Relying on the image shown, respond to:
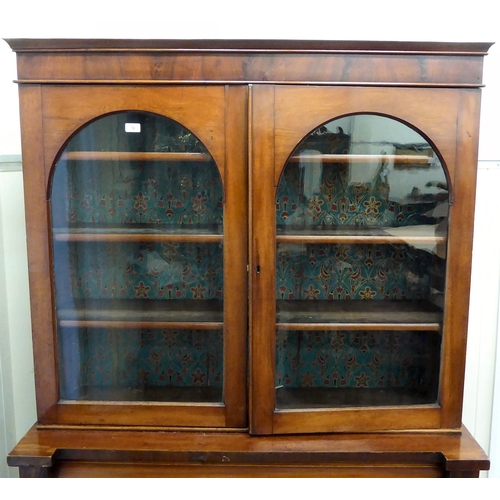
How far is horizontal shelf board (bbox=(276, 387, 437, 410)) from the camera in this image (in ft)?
4.12

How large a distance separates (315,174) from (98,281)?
2.01ft

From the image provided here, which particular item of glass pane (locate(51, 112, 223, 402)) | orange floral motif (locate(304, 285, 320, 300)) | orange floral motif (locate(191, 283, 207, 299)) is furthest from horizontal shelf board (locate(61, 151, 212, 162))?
orange floral motif (locate(304, 285, 320, 300))

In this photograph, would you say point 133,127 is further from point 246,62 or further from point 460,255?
point 460,255

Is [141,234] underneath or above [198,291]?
above

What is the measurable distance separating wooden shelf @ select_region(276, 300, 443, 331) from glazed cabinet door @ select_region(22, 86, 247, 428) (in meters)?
0.14

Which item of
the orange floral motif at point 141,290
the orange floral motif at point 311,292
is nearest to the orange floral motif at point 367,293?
the orange floral motif at point 311,292

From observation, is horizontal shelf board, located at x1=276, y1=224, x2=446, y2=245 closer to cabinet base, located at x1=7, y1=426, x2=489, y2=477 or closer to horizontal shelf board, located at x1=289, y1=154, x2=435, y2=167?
horizontal shelf board, located at x1=289, y1=154, x2=435, y2=167

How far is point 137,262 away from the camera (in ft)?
4.35

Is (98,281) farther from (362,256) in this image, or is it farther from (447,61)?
(447,61)

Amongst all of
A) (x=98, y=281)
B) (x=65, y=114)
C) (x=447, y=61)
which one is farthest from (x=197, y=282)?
(x=447, y=61)

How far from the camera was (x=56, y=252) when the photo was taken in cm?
124
